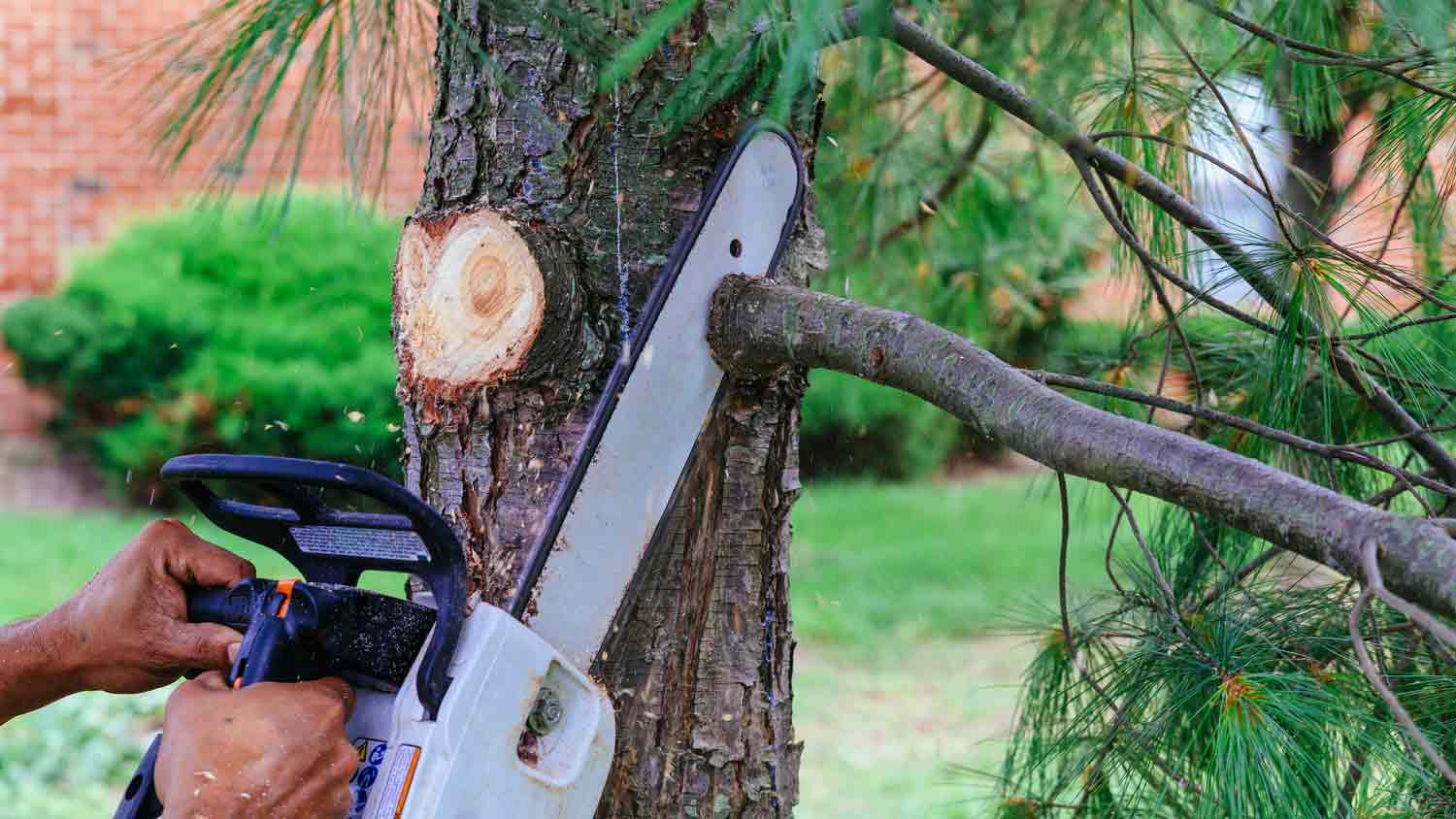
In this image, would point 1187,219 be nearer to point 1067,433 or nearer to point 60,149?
point 1067,433

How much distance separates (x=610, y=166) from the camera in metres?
1.25

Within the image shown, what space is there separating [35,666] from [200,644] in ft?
0.72

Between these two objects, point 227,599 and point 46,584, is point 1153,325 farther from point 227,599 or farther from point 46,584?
point 46,584

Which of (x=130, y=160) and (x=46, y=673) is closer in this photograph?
(x=46, y=673)

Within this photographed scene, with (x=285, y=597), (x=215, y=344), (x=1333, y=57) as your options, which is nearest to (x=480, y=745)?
(x=285, y=597)

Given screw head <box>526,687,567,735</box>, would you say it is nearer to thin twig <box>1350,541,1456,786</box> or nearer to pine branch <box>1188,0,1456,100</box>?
thin twig <box>1350,541,1456,786</box>

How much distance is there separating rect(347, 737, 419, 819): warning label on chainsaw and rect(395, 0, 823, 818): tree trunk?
0.19 metres

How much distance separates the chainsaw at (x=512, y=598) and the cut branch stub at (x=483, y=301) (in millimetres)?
80

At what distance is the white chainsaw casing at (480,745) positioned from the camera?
3.39 ft

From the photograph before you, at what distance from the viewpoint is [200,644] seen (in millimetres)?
1127

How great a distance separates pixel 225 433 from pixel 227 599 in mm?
4809

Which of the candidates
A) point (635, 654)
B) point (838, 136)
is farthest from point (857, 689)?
point (635, 654)

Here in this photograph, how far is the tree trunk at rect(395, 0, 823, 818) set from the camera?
1.21 meters

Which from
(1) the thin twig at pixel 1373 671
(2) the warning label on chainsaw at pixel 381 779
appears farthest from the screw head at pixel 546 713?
(1) the thin twig at pixel 1373 671
